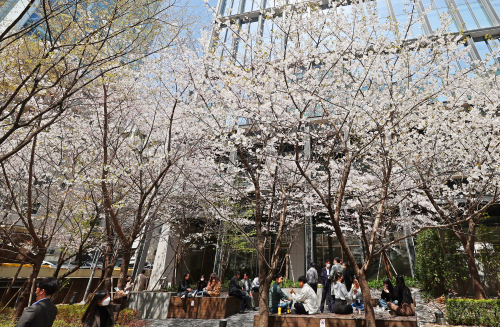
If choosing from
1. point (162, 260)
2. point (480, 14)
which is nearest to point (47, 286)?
point (162, 260)

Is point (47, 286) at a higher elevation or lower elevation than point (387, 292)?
lower

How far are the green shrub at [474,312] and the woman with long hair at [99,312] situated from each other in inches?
335

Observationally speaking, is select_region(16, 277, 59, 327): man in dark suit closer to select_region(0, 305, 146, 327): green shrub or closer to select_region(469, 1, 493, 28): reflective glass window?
select_region(0, 305, 146, 327): green shrub

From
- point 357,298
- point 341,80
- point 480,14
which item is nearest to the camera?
point 341,80

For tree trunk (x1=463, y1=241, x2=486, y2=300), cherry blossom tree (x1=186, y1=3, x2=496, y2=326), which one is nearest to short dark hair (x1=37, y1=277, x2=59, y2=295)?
cherry blossom tree (x1=186, y1=3, x2=496, y2=326)

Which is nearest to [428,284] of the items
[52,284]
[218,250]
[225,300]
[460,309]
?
[460,309]

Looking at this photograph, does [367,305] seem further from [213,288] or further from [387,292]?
[213,288]

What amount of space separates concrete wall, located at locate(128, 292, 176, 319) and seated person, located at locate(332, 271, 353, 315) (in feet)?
17.6

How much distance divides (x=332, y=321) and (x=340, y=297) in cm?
123

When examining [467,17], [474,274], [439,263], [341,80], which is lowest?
[474,274]

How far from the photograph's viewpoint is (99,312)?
15.6 ft

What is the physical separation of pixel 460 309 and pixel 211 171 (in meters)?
10.1

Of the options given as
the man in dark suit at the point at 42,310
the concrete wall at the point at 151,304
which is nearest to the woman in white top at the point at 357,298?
the concrete wall at the point at 151,304

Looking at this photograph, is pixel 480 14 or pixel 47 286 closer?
pixel 47 286
